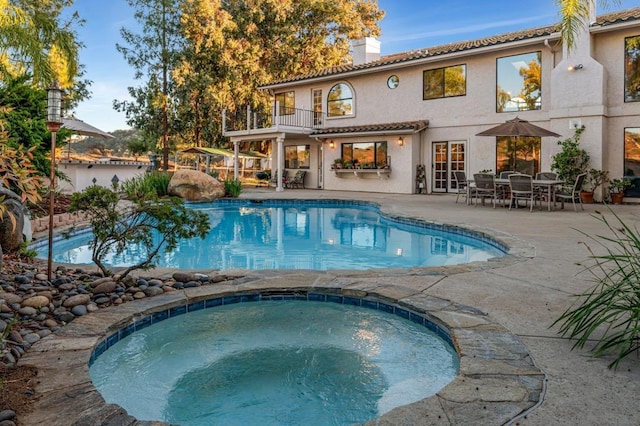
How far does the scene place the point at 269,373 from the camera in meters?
3.12

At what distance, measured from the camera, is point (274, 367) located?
3.21 metres

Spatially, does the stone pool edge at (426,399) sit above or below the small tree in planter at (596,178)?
below

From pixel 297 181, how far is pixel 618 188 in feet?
40.0

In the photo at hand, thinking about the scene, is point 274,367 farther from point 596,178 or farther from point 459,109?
point 459,109

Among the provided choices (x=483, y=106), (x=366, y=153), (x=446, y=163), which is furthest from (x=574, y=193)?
(x=366, y=153)

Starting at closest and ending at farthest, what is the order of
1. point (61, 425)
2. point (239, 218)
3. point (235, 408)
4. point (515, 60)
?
1. point (61, 425)
2. point (235, 408)
3. point (239, 218)
4. point (515, 60)

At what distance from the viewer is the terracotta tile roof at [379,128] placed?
1658cm

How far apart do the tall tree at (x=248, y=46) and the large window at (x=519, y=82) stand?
1279 cm

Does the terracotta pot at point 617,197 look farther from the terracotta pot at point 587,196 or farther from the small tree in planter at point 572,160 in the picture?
the small tree in planter at point 572,160

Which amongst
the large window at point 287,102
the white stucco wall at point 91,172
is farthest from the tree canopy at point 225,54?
the white stucco wall at point 91,172

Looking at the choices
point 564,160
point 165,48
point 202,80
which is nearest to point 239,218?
point 564,160

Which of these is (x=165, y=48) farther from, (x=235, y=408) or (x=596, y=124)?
(x=235, y=408)

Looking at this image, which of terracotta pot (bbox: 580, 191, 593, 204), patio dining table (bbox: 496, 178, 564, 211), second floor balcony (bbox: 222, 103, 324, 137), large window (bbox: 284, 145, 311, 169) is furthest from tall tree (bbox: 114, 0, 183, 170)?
terracotta pot (bbox: 580, 191, 593, 204)

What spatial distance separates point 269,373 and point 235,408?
447 mm
